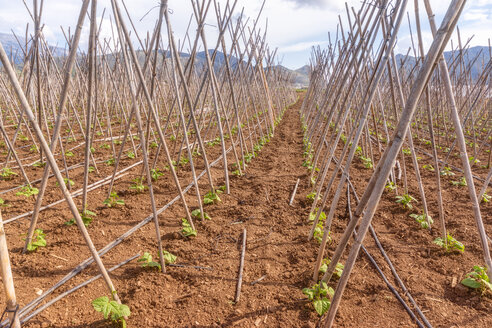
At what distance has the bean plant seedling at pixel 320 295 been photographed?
5.04 feet

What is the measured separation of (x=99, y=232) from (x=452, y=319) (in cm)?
249

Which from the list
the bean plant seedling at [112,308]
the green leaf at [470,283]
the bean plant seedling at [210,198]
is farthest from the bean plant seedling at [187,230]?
the green leaf at [470,283]

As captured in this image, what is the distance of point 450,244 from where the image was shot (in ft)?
7.08

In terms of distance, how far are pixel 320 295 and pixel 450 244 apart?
1.21m

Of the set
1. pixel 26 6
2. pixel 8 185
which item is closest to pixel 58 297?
pixel 8 185

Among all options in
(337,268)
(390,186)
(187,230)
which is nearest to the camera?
(337,268)

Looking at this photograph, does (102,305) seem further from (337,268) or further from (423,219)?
(423,219)

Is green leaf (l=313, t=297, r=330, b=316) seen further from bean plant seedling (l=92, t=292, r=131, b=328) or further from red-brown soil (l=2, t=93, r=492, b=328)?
bean plant seedling (l=92, t=292, r=131, b=328)

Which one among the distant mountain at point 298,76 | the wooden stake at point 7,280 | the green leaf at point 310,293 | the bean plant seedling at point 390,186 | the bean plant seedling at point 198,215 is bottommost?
the bean plant seedling at point 198,215

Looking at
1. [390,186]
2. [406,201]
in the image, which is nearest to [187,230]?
Result: [406,201]

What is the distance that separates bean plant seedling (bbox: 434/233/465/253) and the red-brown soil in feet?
0.19

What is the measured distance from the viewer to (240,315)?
1.60m

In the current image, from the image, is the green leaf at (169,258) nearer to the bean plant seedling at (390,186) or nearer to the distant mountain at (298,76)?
the bean plant seedling at (390,186)

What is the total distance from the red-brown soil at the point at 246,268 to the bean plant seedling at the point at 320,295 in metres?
0.08
